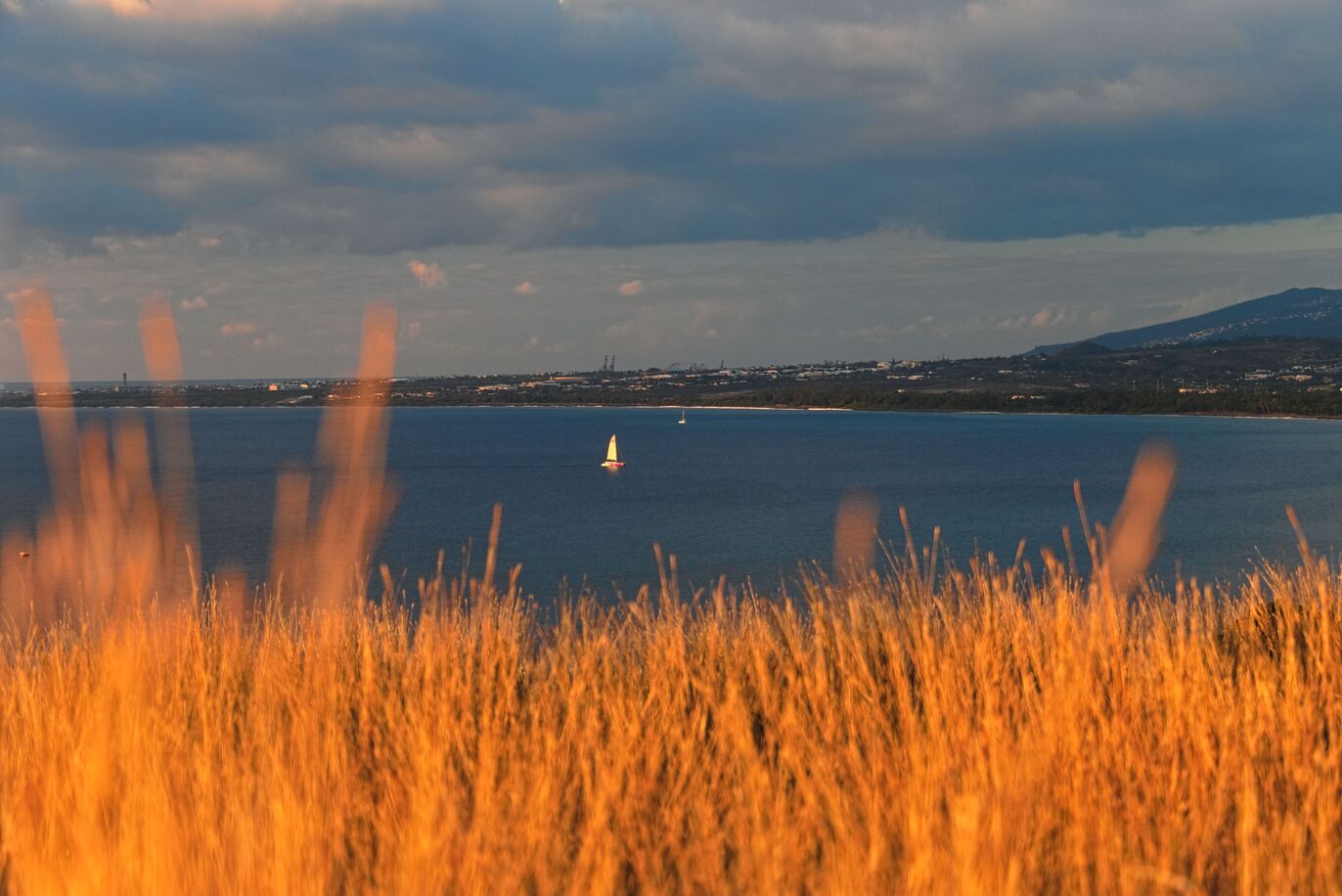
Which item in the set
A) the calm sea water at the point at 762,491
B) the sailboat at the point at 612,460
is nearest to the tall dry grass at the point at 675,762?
the calm sea water at the point at 762,491

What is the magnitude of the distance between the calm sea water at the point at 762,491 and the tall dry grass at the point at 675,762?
7918mm

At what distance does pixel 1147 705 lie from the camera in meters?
5.01

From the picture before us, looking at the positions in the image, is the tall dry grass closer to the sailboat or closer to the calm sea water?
the calm sea water

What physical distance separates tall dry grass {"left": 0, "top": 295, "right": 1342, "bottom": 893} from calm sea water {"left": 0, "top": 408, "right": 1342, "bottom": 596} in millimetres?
7918

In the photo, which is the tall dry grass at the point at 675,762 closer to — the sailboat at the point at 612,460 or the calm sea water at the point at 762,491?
the calm sea water at the point at 762,491

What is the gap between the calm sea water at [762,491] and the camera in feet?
166

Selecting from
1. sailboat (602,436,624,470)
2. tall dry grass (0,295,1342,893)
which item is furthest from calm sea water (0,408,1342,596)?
tall dry grass (0,295,1342,893)

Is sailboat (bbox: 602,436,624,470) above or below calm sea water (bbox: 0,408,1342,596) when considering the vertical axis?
above

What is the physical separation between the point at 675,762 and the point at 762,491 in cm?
7334

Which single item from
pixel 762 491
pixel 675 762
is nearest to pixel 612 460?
pixel 762 491

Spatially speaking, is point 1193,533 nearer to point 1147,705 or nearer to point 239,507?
point 239,507

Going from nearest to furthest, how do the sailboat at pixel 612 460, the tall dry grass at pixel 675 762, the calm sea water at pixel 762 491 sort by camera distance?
the tall dry grass at pixel 675 762
the calm sea water at pixel 762 491
the sailboat at pixel 612 460

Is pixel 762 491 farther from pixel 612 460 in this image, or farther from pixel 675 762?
pixel 675 762

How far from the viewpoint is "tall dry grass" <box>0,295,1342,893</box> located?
375 centimetres
